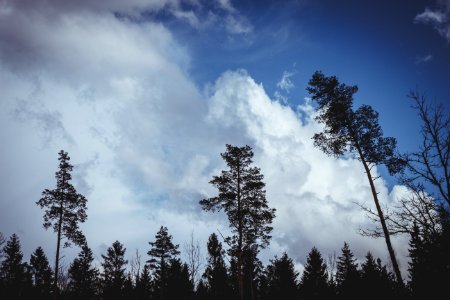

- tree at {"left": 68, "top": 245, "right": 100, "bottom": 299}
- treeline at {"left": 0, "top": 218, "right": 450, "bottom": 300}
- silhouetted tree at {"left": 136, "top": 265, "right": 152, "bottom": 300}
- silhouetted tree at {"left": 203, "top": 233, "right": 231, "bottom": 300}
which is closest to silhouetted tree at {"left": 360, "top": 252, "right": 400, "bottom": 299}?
treeline at {"left": 0, "top": 218, "right": 450, "bottom": 300}

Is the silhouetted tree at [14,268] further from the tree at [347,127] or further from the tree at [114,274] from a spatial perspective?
the tree at [347,127]

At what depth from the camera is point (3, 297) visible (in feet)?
114

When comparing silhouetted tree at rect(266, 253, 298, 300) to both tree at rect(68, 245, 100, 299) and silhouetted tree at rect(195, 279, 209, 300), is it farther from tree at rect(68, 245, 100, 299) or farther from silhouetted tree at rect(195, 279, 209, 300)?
tree at rect(68, 245, 100, 299)

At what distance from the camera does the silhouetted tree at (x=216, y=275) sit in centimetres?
3747

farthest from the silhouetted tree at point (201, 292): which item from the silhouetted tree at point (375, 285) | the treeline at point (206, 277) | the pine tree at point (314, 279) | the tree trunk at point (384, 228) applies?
the tree trunk at point (384, 228)

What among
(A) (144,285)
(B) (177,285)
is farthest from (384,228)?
(A) (144,285)

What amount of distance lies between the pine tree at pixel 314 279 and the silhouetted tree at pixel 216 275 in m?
10.6

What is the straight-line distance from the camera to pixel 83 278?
4397 centimetres

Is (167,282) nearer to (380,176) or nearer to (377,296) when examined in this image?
(377,296)

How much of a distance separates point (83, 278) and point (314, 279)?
35.7m

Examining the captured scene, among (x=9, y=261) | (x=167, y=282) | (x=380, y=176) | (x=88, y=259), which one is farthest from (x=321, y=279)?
(x=9, y=261)

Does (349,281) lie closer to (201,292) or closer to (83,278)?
(201,292)

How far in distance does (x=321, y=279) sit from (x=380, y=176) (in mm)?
28146

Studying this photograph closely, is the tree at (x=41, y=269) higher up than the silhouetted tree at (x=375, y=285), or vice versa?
the tree at (x=41, y=269)
